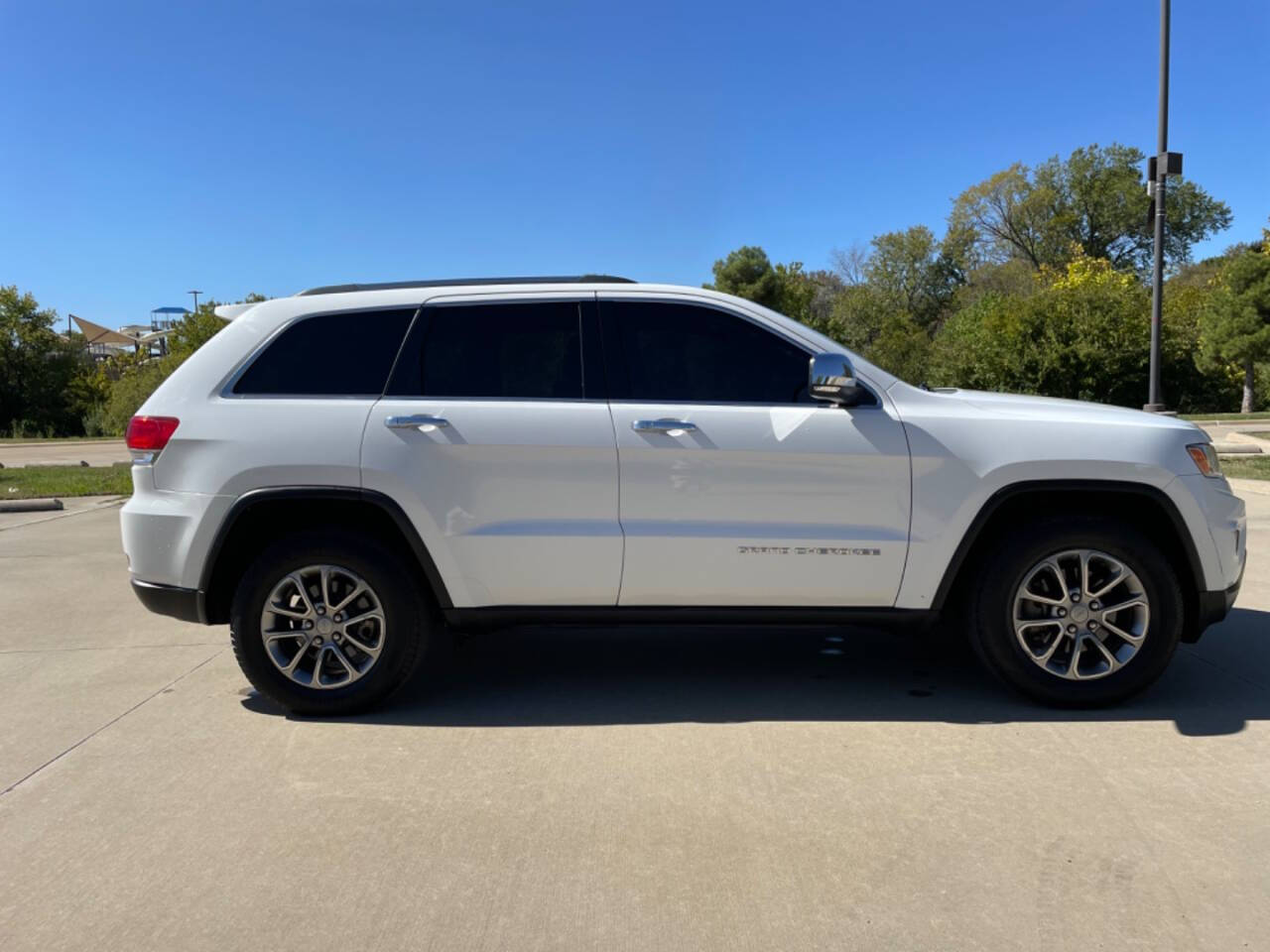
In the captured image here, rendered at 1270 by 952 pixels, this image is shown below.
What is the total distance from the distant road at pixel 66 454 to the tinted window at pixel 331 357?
58.2 feet

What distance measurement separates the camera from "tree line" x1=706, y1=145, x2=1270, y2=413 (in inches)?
1016

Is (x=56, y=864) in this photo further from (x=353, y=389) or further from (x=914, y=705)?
(x=914, y=705)

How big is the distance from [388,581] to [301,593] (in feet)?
1.31

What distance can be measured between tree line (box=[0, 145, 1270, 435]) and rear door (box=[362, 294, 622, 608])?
12.3 meters

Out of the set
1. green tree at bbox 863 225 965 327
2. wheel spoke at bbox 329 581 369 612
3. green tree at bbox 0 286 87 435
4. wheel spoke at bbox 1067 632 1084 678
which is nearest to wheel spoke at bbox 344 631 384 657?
wheel spoke at bbox 329 581 369 612

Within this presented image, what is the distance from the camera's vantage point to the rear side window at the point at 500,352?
14.3ft

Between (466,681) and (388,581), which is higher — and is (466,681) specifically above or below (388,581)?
below

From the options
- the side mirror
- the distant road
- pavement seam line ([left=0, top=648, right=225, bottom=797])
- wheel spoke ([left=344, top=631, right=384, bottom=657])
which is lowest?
pavement seam line ([left=0, top=648, right=225, bottom=797])

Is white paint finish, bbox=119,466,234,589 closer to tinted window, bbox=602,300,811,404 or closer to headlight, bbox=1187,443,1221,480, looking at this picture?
tinted window, bbox=602,300,811,404

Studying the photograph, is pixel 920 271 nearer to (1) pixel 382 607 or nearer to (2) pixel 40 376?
(2) pixel 40 376

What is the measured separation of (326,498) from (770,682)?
7.58 feet

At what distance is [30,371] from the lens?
48.4 m

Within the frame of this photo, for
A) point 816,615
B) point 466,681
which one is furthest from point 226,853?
point 816,615

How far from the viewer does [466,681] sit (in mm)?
5004
